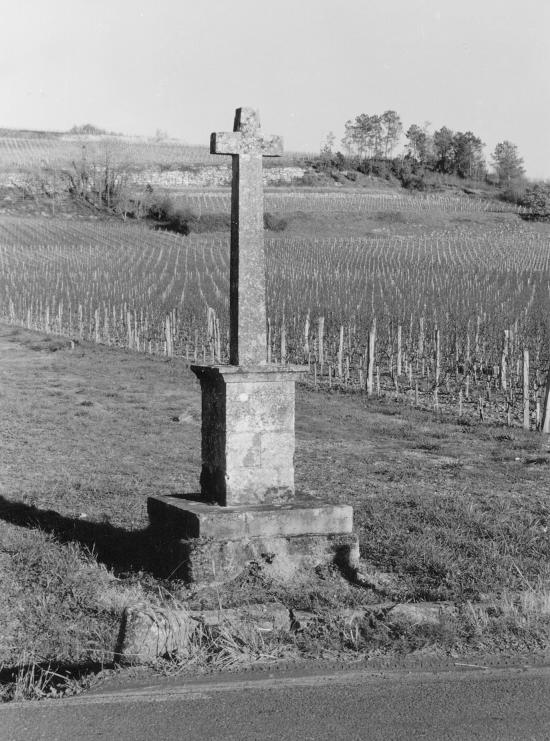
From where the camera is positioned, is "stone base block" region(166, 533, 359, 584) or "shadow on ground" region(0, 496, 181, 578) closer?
"stone base block" region(166, 533, 359, 584)

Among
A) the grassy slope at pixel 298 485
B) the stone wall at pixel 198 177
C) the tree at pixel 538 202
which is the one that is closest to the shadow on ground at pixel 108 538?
the grassy slope at pixel 298 485

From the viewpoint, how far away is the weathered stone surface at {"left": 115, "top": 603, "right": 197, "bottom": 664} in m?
5.25

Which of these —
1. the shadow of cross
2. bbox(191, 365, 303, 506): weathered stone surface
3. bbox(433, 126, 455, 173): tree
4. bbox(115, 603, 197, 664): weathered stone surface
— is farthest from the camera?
bbox(433, 126, 455, 173): tree

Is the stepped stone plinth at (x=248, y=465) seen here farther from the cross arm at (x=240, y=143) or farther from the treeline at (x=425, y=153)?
the treeline at (x=425, y=153)

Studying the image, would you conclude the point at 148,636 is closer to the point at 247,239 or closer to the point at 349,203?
the point at 247,239

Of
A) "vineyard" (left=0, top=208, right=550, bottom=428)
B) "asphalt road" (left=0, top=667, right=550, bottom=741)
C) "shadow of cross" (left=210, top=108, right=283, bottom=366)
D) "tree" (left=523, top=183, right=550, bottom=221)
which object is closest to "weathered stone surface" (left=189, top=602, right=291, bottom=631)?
"asphalt road" (left=0, top=667, right=550, bottom=741)

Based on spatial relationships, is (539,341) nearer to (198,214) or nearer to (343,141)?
(198,214)

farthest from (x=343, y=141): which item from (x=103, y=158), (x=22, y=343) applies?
(x=22, y=343)

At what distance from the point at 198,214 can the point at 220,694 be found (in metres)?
A: 70.0

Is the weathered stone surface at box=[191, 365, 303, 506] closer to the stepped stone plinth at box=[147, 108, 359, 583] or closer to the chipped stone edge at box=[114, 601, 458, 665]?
the stepped stone plinth at box=[147, 108, 359, 583]

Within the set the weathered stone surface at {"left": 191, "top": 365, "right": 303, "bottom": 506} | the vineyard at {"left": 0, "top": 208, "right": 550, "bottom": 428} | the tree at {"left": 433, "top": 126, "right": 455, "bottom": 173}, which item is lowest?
the vineyard at {"left": 0, "top": 208, "right": 550, "bottom": 428}

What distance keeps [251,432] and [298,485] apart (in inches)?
135

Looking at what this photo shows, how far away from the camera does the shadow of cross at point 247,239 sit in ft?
23.3

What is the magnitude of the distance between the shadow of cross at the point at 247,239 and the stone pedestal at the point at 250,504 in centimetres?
23
